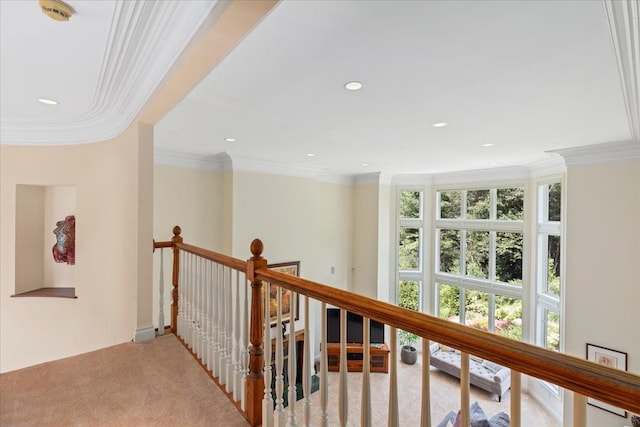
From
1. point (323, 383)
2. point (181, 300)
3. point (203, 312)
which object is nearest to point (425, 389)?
point (323, 383)

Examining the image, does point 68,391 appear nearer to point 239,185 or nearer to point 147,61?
point 147,61

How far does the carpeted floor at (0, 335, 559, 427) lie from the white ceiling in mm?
2090

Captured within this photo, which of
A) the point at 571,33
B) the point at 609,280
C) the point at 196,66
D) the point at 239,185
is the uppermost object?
the point at 571,33

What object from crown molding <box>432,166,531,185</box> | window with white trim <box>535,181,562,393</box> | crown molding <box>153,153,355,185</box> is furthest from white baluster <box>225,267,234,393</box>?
crown molding <box>432,166,531,185</box>

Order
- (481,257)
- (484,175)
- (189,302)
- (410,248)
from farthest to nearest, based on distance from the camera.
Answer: (410,248) < (481,257) < (484,175) < (189,302)

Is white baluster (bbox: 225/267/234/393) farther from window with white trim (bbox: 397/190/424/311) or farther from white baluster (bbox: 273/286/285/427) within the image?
window with white trim (bbox: 397/190/424/311)

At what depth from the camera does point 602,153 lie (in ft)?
13.1

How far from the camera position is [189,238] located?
4.93 meters

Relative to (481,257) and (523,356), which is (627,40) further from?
(481,257)

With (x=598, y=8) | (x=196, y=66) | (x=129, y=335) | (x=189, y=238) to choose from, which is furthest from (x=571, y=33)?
(x=189, y=238)

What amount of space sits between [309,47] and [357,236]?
6083 mm

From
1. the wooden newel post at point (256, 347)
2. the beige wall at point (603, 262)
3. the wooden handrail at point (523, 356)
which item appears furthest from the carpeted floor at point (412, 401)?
the wooden handrail at point (523, 356)

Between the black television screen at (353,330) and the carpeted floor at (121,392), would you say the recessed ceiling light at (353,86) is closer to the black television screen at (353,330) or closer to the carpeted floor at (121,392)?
the carpeted floor at (121,392)

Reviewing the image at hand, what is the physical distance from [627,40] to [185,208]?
Result: 510cm
